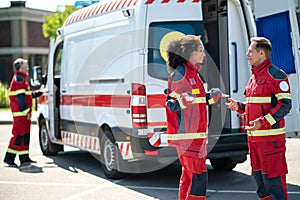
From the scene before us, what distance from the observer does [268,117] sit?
5746 millimetres

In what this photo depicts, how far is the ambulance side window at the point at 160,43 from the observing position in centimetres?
767

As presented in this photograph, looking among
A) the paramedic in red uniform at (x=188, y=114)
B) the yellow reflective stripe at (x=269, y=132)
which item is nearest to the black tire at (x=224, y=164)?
the yellow reflective stripe at (x=269, y=132)

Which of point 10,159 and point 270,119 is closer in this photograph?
point 270,119

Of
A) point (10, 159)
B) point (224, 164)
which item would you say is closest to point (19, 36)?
point (10, 159)

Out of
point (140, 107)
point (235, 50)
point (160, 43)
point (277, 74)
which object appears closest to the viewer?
point (277, 74)

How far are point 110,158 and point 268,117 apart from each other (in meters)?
3.28

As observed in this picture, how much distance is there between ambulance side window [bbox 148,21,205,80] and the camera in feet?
25.2

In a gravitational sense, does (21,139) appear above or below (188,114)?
below

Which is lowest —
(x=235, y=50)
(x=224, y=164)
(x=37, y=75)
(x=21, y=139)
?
(x=224, y=164)

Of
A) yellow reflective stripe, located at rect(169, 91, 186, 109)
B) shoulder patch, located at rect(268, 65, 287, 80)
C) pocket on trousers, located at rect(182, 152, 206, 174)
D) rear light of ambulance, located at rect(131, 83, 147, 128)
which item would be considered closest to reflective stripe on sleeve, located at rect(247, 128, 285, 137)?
shoulder patch, located at rect(268, 65, 287, 80)

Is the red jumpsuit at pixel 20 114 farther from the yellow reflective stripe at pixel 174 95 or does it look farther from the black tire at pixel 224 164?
the yellow reflective stripe at pixel 174 95

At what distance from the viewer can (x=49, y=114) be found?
35.5ft

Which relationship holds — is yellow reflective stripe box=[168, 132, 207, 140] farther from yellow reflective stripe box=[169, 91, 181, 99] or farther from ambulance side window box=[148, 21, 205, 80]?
ambulance side window box=[148, 21, 205, 80]

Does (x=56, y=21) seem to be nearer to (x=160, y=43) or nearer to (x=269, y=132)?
(x=160, y=43)
